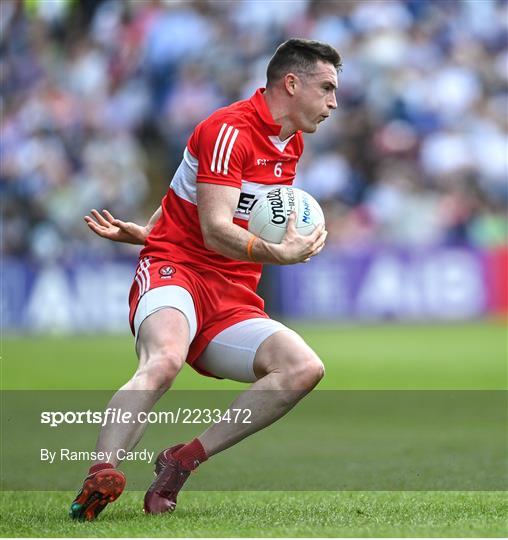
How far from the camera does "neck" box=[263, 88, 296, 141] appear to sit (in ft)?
20.1

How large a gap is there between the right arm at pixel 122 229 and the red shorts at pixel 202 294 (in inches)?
13.2

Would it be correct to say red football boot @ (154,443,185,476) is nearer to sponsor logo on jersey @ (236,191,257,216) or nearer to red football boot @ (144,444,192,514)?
red football boot @ (144,444,192,514)

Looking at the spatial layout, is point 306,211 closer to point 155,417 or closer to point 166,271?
point 166,271

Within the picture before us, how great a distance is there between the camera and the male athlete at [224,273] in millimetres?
5594

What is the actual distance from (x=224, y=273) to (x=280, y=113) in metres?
0.85

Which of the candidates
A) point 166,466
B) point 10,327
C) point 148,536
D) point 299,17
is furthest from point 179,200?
point 299,17

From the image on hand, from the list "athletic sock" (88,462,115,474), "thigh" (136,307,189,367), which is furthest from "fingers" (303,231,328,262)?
"athletic sock" (88,462,115,474)

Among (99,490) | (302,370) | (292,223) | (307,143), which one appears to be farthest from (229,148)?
(307,143)

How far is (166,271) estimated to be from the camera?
5.99 m

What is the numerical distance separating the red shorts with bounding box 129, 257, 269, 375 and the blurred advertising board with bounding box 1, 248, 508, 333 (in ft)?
42.9

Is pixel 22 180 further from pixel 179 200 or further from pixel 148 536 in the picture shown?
pixel 148 536

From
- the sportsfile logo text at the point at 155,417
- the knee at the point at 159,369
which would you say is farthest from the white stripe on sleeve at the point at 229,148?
the sportsfile logo text at the point at 155,417

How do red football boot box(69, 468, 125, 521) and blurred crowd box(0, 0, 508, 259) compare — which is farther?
blurred crowd box(0, 0, 508, 259)

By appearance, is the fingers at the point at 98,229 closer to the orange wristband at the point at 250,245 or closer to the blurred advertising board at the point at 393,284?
the orange wristband at the point at 250,245
